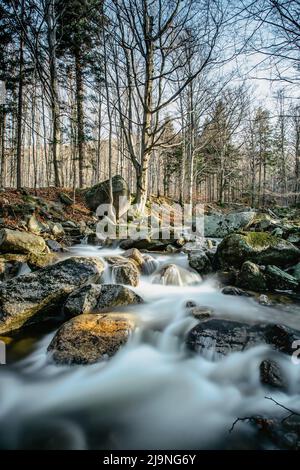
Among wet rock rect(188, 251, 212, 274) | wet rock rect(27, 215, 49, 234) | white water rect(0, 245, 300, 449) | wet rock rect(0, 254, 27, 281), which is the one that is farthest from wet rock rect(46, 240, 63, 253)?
white water rect(0, 245, 300, 449)

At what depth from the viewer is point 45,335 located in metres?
4.13

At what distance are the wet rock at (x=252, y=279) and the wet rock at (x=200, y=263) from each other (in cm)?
115

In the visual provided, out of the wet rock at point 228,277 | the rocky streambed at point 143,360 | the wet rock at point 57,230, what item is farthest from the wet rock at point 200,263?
the wet rock at point 57,230

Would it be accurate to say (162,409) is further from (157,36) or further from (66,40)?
(66,40)

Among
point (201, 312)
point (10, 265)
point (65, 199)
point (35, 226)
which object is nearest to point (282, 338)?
point (201, 312)

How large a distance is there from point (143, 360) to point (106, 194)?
416 inches

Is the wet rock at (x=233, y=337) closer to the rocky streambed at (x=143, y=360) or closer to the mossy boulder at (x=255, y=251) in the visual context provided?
the rocky streambed at (x=143, y=360)

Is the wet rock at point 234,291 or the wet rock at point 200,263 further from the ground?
the wet rock at point 200,263

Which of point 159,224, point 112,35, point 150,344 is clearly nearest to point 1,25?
point 112,35

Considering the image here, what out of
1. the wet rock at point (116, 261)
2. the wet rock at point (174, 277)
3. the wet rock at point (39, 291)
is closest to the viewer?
the wet rock at point (39, 291)

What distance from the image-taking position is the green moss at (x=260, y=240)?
7020 millimetres

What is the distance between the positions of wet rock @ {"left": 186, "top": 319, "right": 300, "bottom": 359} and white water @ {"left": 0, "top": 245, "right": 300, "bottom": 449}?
0.41ft

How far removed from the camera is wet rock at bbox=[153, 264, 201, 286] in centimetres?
644

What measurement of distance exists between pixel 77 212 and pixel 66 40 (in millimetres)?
11710
